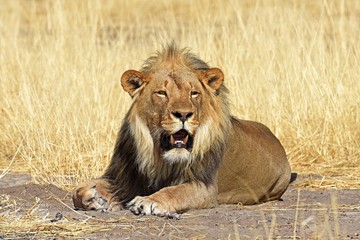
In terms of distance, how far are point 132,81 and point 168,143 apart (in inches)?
20.7

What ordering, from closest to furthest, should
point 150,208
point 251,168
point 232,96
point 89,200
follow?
point 150,208
point 89,200
point 251,168
point 232,96

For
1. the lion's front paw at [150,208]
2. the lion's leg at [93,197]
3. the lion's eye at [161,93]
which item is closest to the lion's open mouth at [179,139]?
the lion's eye at [161,93]

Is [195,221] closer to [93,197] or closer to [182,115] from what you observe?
[182,115]

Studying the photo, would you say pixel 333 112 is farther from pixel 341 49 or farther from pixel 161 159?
pixel 161 159

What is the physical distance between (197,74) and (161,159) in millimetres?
612

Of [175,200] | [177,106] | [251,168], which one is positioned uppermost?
[177,106]

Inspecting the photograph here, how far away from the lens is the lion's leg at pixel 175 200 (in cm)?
603

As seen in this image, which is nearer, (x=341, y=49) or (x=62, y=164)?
(x=62, y=164)

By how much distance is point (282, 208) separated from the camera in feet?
21.7

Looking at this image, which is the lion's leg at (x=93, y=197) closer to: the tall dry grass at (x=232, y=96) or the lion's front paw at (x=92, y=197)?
the lion's front paw at (x=92, y=197)

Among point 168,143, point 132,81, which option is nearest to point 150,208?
point 168,143

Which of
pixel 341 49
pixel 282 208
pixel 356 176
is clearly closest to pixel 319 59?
pixel 341 49

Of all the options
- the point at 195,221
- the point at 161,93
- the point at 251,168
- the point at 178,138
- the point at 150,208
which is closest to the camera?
the point at 195,221

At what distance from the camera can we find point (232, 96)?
9.34 meters
